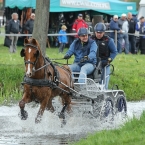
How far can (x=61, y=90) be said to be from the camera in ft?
38.0

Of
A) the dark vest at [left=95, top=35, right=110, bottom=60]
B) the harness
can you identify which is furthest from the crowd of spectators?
the harness

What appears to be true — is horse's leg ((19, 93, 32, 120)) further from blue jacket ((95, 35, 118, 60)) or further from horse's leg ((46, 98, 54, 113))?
blue jacket ((95, 35, 118, 60))

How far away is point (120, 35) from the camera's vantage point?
2739 cm

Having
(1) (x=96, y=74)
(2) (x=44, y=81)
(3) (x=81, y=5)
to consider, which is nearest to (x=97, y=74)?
(1) (x=96, y=74)

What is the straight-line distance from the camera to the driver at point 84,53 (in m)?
12.3

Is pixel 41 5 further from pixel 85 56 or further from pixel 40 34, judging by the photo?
pixel 85 56

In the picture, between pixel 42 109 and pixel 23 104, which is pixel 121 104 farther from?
pixel 23 104

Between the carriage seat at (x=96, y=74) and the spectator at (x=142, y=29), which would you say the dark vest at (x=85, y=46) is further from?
the spectator at (x=142, y=29)

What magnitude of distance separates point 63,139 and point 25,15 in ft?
71.2

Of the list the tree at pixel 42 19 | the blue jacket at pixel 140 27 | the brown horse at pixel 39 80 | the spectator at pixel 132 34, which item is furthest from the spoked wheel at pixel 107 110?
the blue jacket at pixel 140 27

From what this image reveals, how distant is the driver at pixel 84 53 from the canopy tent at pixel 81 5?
17.6 metres

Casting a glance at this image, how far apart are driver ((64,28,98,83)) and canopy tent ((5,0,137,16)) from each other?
1760 centimetres

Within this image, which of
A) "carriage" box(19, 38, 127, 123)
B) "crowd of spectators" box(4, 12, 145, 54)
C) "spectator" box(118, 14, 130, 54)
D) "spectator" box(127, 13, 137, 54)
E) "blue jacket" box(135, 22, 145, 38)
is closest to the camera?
"carriage" box(19, 38, 127, 123)

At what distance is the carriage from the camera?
1077 cm
